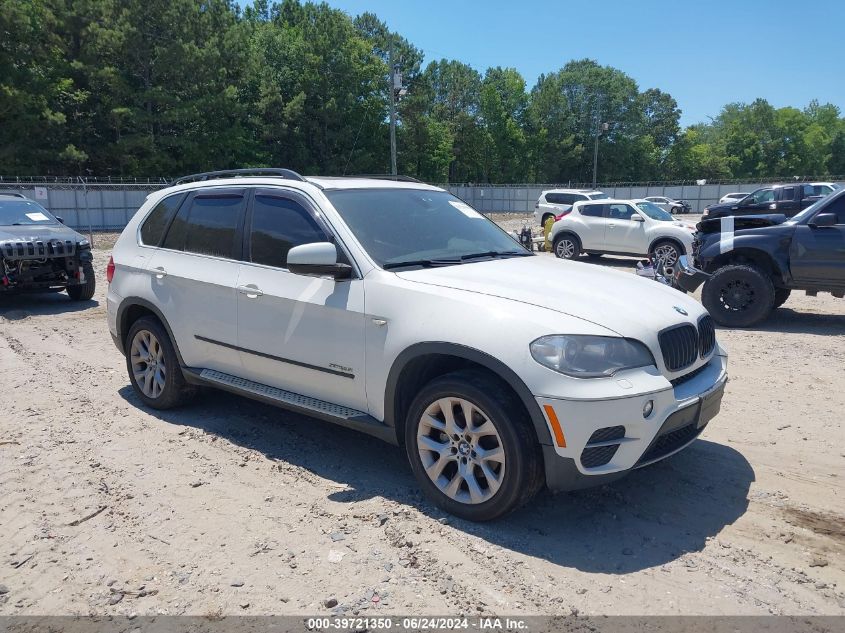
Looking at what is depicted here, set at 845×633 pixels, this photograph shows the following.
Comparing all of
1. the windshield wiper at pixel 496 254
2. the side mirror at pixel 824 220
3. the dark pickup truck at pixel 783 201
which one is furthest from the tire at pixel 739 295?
the dark pickup truck at pixel 783 201

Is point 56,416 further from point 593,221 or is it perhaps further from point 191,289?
point 593,221

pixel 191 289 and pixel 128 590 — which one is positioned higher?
pixel 191 289

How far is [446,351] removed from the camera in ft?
11.1

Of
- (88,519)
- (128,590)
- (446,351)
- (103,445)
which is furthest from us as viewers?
(103,445)

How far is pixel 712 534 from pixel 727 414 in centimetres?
215

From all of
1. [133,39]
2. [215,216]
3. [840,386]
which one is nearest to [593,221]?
[840,386]

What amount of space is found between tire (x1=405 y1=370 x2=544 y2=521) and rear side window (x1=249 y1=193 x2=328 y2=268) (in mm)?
1359

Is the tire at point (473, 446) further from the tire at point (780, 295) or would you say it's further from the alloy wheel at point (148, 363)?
the tire at point (780, 295)

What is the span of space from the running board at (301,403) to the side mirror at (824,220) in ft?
22.4

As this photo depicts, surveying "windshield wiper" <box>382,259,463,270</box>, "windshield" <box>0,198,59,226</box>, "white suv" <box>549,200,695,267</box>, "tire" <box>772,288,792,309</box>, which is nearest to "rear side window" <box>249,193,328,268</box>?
"windshield wiper" <box>382,259,463,270</box>

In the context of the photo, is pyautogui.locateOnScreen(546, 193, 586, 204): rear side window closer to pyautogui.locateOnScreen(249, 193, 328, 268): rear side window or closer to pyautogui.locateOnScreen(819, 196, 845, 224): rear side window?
pyautogui.locateOnScreen(819, 196, 845, 224): rear side window

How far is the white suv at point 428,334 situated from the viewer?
10.4ft

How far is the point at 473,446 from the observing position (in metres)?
3.38

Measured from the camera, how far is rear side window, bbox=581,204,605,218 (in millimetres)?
17016
